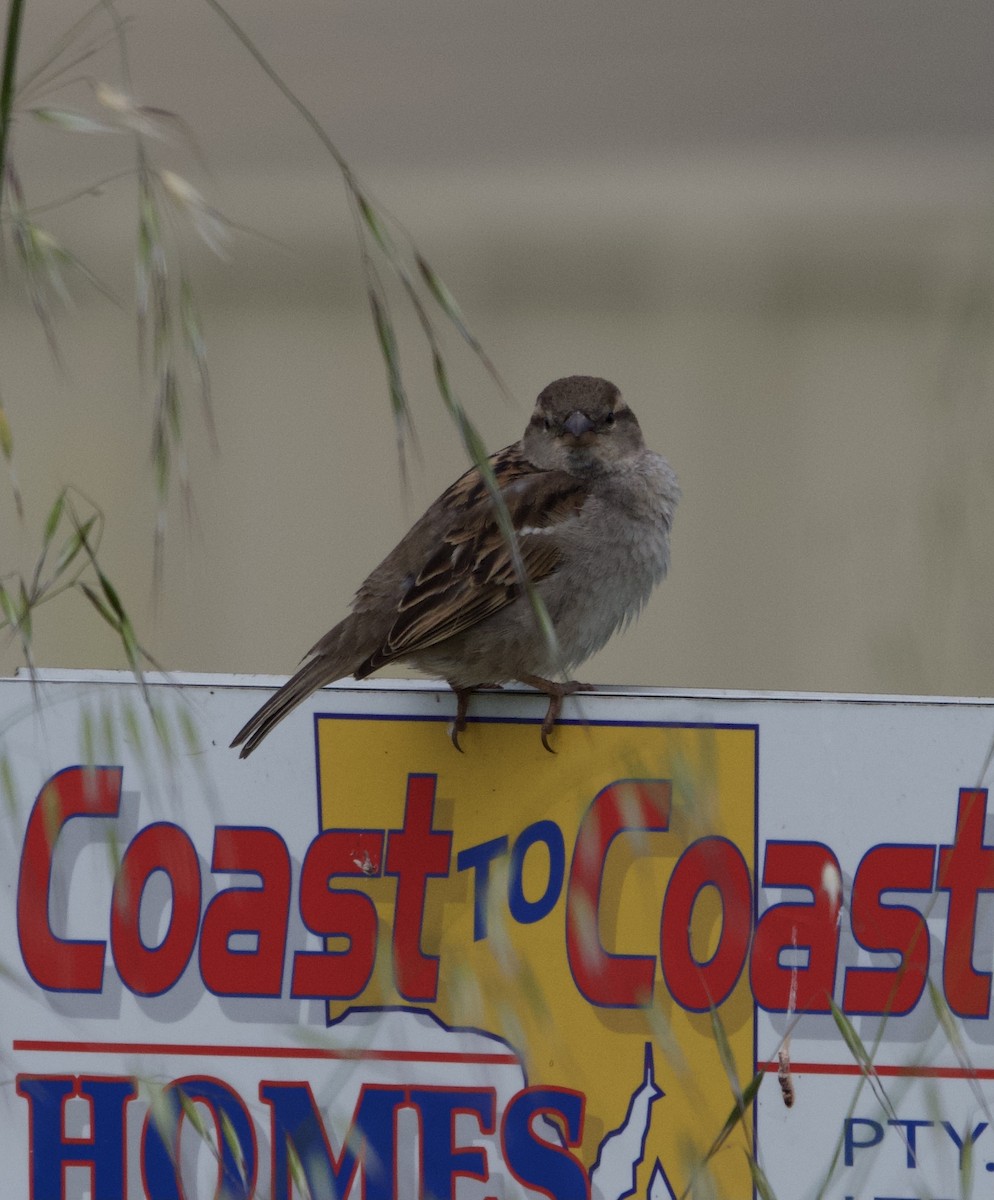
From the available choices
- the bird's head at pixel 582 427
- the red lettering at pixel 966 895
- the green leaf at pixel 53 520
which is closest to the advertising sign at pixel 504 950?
the red lettering at pixel 966 895

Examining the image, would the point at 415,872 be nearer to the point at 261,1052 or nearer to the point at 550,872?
the point at 550,872

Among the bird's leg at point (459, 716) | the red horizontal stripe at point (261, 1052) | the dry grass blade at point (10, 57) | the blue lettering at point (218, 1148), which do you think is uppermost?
the dry grass blade at point (10, 57)

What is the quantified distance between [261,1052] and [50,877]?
Result: 11.4 inches

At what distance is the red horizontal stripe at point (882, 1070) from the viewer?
1.74 meters

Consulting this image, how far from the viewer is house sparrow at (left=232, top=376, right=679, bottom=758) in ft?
7.77

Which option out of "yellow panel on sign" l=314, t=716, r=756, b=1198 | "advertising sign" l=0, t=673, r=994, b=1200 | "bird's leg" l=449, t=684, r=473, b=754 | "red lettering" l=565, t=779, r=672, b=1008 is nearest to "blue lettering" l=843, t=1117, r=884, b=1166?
"advertising sign" l=0, t=673, r=994, b=1200

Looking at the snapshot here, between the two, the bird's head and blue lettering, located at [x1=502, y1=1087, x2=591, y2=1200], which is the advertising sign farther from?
the bird's head

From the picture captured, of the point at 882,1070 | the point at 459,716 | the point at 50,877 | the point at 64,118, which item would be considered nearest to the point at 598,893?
the point at 459,716

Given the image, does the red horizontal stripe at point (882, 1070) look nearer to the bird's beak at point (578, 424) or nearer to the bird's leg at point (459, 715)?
the bird's leg at point (459, 715)

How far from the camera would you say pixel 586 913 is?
1.78 metres

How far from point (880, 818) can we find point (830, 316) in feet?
10.0

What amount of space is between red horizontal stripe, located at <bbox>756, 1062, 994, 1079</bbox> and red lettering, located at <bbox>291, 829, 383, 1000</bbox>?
1.40 feet

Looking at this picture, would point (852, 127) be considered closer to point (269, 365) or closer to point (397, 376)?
point (269, 365)

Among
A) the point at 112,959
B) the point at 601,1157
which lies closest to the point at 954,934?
the point at 601,1157
